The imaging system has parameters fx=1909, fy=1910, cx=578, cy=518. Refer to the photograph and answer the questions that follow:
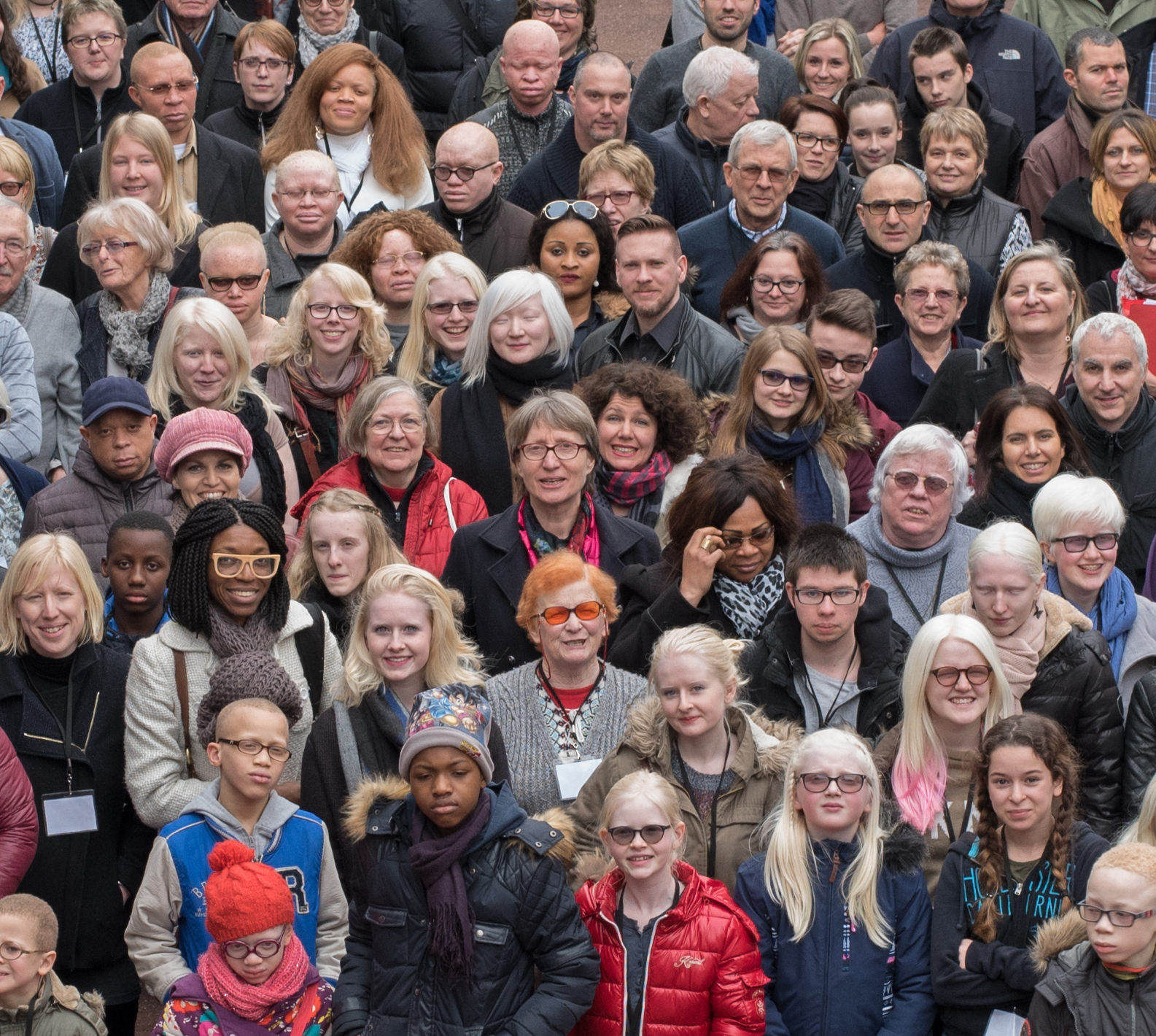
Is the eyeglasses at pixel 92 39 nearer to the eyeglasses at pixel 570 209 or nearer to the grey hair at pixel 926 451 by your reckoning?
the eyeglasses at pixel 570 209

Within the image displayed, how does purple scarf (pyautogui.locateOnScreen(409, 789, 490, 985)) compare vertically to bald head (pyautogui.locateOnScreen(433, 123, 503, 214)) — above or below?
below

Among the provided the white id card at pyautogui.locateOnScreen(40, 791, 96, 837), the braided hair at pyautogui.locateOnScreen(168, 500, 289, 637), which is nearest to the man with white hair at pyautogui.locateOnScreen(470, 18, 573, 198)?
the braided hair at pyautogui.locateOnScreen(168, 500, 289, 637)

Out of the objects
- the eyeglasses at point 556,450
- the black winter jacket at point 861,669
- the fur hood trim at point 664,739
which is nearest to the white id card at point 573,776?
the fur hood trim at point 664,739

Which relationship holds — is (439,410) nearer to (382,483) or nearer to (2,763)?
(382,483)

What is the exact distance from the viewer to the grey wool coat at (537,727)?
233 inches

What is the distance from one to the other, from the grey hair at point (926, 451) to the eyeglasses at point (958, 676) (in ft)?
3.82

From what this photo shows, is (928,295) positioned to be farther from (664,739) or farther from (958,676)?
(664,739)

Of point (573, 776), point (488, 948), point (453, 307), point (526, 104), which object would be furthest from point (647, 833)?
point (526, 104)

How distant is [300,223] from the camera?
28.7 feet

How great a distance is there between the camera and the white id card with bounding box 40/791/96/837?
5.87 m

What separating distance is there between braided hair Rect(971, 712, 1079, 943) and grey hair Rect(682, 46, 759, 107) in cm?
501

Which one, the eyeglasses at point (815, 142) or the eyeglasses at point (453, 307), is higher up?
the eyeglasses at point (815, 142)

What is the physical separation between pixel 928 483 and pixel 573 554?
4.43 feet

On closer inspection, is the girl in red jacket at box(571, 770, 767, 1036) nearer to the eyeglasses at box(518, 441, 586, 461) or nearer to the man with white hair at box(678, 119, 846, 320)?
the eyeglasses at box(518, 441, 586, 461)
